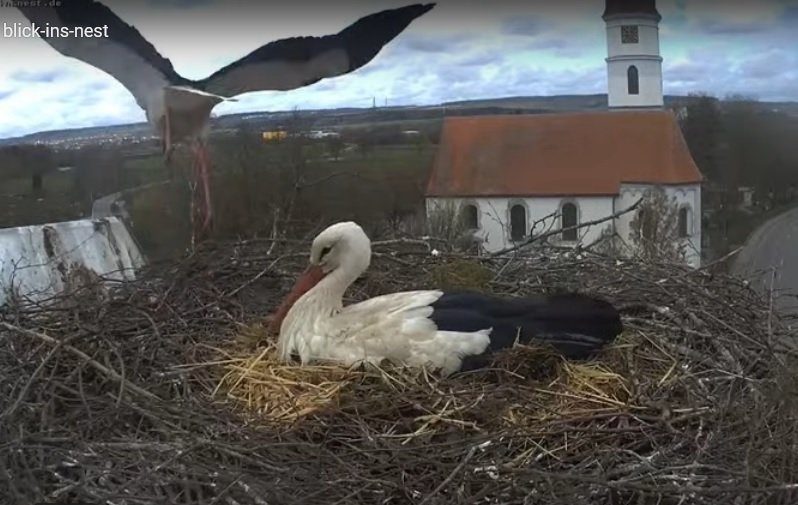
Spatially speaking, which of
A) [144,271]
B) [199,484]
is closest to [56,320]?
[144,271]

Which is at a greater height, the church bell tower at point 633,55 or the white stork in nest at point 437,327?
the church bell tower at point 633,55

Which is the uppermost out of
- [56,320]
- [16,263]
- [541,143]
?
[541,143]

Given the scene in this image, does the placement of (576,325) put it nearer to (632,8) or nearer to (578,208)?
(632,8)

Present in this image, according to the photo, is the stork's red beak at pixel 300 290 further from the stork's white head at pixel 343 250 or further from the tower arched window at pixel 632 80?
the tower arched window at pixel 632 80

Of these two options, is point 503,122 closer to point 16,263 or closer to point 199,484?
point 16,263

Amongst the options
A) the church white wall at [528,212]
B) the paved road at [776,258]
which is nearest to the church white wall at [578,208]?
the church white wall at [528,212]

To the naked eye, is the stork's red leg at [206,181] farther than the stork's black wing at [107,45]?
Yes

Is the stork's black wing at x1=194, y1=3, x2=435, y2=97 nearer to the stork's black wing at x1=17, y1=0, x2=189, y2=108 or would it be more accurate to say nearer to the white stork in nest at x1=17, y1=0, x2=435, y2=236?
the white stork in nest at x1=17, y1=0, x2=435, y2=236

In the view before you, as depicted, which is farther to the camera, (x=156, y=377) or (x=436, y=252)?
(x=436, y=252)
